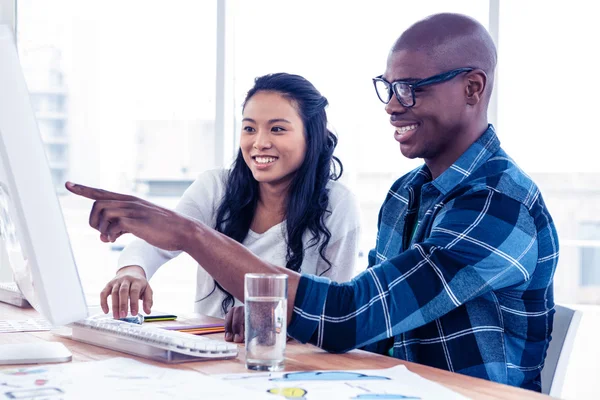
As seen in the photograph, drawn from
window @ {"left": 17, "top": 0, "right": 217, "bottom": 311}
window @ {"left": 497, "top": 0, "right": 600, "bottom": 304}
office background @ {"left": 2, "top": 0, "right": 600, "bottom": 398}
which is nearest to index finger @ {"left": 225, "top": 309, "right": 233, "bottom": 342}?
office background @ {"left": 2, "top": 0, "right": 600, "bottom": 398}

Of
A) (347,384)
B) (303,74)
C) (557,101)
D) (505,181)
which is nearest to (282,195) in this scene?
(505,181)

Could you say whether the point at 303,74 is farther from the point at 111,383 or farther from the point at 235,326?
the point at 111,383

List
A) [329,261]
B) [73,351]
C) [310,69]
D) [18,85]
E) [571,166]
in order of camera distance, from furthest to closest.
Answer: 1. [310,69]
2. [571,166]
3. [329,261]
4. [73,351]
5. [18,85]

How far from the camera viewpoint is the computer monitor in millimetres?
900

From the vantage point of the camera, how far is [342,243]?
86.4 inches

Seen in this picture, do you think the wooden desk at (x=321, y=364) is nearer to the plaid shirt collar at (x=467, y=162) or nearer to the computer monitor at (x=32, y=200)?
the computer monitor at (x=32, y=200)

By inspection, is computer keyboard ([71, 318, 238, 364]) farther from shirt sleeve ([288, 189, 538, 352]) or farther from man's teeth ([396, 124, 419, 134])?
man's teeth ([396, 124, 419, 134])

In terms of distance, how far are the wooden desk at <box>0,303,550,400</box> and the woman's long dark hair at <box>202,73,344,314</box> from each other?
0.84 meters

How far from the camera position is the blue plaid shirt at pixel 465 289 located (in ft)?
4.07

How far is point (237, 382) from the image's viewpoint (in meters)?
1.00

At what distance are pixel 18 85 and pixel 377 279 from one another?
0.64 meters

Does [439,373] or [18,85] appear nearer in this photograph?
[18,85]

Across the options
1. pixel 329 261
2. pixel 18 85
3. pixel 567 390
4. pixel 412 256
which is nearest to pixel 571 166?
pixel 567 390

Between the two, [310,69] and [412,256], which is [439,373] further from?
[310,69]
